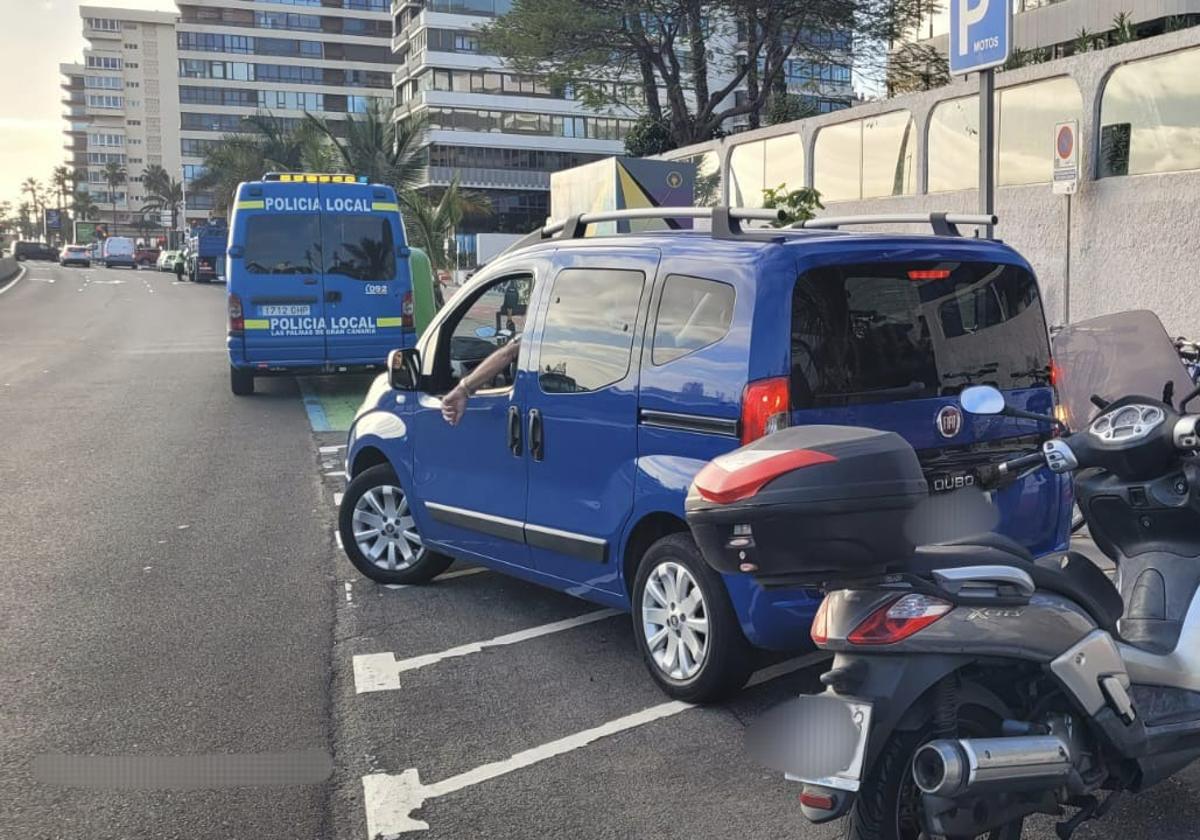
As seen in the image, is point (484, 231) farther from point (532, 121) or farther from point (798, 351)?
point (798, 351)

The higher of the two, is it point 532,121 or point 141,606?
point 532,121

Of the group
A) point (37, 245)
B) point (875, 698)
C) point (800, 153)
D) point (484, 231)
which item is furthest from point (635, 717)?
point (37, 245)

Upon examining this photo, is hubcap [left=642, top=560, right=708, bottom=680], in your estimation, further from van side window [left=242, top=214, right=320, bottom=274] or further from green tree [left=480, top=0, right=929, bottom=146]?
green tree [left=480, top=0, right=929, bottom=146]

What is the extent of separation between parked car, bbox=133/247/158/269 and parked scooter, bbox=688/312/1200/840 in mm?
83152

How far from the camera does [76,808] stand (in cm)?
383

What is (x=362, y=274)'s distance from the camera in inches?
570

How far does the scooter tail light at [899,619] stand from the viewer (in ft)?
9.50

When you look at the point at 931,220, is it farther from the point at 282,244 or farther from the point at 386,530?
the point at 282,244

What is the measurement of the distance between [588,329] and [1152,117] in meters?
8.72

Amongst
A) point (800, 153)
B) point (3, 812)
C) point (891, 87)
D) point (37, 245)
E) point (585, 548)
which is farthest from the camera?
point (37, 245)

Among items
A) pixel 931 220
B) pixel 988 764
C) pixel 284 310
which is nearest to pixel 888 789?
pixel 988 764

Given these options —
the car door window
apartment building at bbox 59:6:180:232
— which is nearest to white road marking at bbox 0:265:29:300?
the car door window

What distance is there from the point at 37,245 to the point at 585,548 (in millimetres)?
97009

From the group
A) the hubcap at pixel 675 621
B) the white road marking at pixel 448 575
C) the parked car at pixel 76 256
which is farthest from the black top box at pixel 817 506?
the parked car at pixel 76 256
